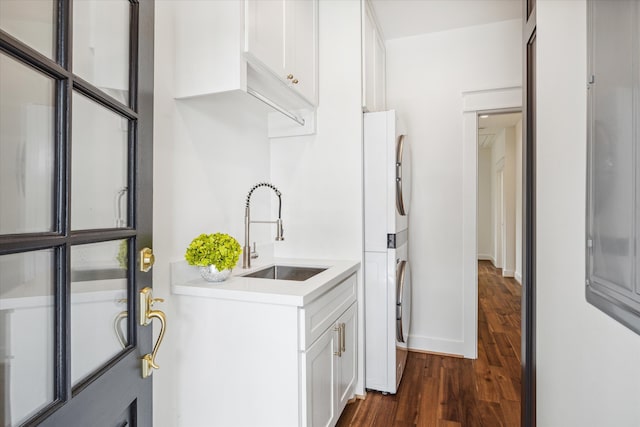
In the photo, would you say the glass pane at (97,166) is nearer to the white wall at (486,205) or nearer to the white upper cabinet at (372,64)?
the white upper cabinet at (372,64)

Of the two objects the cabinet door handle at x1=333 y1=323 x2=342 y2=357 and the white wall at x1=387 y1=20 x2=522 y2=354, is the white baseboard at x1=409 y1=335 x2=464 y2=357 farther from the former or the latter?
the cabinet door handle at x1=333 y1=323 x2=342 y2=357

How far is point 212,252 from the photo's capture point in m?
1.43

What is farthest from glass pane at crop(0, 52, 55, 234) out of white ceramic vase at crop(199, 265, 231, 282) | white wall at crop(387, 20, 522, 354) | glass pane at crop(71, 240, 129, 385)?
white wall at crop(387, 20, 522, 354)

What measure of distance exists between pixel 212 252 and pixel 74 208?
2.70 ft

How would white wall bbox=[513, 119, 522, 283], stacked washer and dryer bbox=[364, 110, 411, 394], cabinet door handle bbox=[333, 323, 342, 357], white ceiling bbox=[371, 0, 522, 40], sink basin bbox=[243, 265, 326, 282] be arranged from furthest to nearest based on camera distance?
white wall bbox=[513, 119, 522, 283] → white ceiling bbox=[371, 0, 522, 40] → stacked washer and dryer bbox=[364, 110, 411, 394] → sink basin bbox=[243, 265, 326, 282] → cabinet door handle bbox=[333, 323, 342, 357]

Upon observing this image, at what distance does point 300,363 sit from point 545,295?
0.97 meters

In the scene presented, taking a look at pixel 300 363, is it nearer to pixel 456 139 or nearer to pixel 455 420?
pixel 455 420

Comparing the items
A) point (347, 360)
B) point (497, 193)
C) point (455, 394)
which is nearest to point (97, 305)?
point (347, 360)

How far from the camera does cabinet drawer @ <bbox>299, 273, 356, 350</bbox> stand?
1.34 m

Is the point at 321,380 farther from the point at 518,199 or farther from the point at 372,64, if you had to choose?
the point at 518,199

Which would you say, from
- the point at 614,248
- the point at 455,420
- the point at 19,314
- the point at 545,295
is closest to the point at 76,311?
the point at 19,314

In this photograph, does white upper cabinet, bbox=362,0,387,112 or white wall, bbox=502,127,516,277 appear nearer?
white upper cabinet, bbox=362,0,387,112

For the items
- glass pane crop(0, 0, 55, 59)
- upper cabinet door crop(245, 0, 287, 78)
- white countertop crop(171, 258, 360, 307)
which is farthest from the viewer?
upper cabinet door crop(245, 0, 287, 78)

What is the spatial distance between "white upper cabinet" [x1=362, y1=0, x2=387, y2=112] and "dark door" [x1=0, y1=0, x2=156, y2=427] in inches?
63.7
